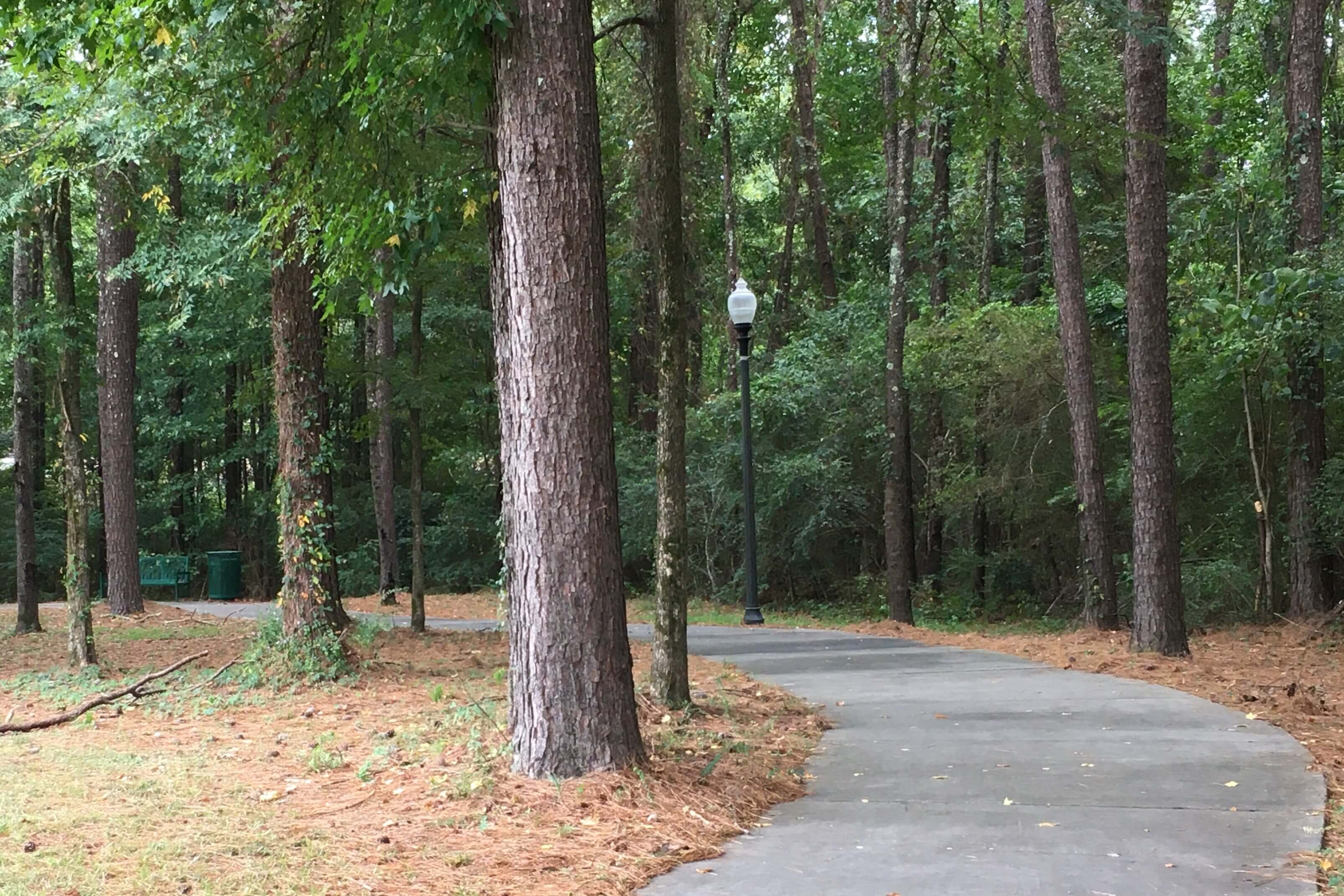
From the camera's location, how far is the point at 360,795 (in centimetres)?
592

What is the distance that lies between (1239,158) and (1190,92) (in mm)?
4672

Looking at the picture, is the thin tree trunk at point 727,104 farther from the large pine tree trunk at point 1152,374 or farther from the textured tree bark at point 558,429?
the textured tree bark at point 558,429

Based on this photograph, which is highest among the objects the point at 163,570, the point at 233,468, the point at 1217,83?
the point at 1217,83

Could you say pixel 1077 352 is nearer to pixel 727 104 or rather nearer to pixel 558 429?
pixel 727 104

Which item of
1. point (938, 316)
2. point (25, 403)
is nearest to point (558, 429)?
point (25, 403)

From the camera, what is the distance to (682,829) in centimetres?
523

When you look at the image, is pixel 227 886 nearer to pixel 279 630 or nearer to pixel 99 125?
pixel 279 630

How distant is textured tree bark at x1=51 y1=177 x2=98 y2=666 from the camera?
10609 mm

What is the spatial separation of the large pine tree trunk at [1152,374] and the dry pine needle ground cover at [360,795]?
4.25m

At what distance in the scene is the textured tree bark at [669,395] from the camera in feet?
25.3

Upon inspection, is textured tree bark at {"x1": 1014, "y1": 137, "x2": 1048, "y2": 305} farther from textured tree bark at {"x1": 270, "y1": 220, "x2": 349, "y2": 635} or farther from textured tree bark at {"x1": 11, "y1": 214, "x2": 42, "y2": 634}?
textured tree bark at {"x1": 11, "y1": 214, "x2": 42, "y2": 634}

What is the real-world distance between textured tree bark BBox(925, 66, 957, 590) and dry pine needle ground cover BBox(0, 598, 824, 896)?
1057 cm

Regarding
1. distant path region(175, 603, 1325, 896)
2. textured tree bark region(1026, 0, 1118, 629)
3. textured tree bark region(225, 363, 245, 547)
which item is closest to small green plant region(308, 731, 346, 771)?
distant path region(175, 603, 1325, 896)

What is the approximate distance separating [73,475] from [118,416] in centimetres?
740
